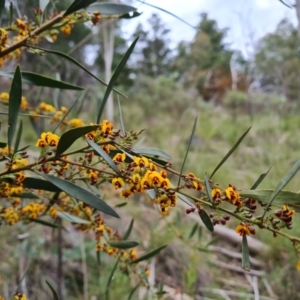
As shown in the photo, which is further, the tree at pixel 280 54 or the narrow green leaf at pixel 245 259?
the tree at pixel 280 54

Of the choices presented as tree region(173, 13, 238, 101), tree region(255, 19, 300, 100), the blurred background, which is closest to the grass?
the blurred background

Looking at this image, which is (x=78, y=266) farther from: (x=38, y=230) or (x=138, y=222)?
(x=138, y=222)

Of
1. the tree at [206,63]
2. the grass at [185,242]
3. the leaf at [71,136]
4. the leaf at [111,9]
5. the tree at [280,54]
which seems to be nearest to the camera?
the leaf at [71,136]

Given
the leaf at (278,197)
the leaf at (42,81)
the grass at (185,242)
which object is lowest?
the grass at (185,242)

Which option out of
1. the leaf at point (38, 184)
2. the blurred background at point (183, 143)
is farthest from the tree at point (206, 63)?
the leaf at point (38, 184)

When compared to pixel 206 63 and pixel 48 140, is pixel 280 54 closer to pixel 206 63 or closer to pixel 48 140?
pixel 206 63

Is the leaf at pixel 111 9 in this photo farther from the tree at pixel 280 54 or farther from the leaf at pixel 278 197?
the tree at pixel 280 54

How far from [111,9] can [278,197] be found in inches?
10.5

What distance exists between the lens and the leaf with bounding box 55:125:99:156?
0.24 meters

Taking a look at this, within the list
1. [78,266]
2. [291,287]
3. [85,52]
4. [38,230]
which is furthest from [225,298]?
[85,52]

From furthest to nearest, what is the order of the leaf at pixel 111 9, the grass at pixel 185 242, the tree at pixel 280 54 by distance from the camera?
the tree at pixel 280 54
the grass at pixel 185 242
the leaf at pixel 111 9

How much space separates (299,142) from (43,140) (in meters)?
2.85

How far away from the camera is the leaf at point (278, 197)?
0.25 meters

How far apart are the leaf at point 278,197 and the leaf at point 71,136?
0.12 meters
